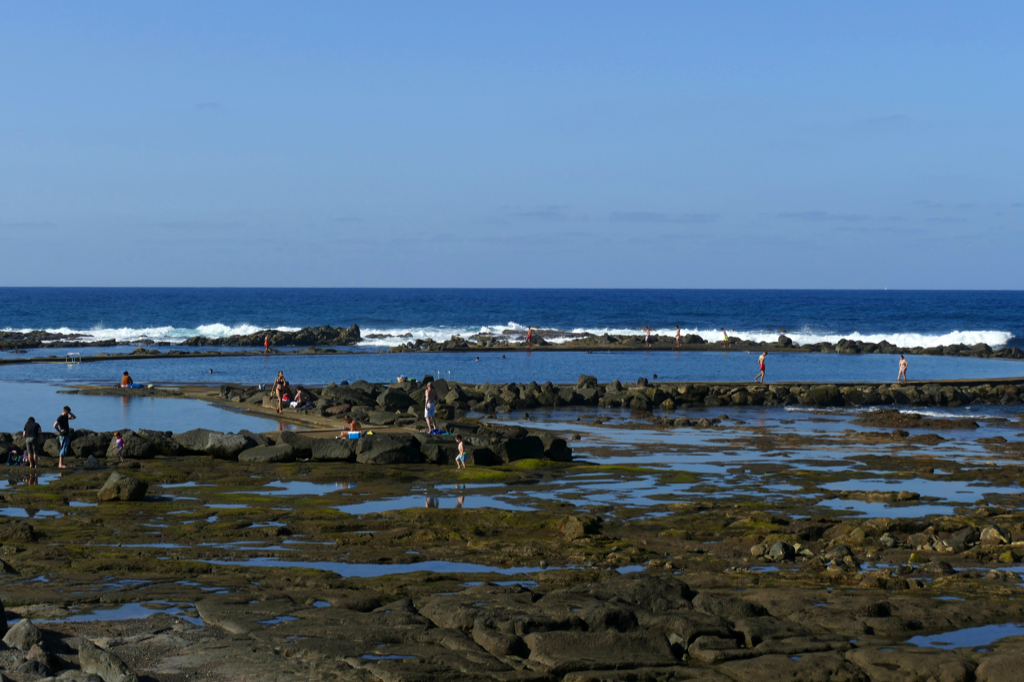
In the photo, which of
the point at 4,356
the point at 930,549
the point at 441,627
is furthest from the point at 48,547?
the point at 4,356

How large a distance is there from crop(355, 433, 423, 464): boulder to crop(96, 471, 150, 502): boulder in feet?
25.2

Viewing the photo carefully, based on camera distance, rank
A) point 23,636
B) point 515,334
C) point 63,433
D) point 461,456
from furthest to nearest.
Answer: point 515,334, point 461,456, point 63,433, point 23,636

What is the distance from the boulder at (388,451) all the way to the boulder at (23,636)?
56.2 feet

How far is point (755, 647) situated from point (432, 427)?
76.9ft

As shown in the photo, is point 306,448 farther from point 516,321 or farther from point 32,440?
point 516,321

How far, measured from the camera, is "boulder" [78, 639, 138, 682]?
10.3m

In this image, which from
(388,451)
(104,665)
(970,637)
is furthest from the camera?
(388,451)

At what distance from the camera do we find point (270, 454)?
2909cm

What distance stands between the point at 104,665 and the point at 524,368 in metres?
58.9

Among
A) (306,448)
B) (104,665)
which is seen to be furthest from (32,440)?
(104,665)

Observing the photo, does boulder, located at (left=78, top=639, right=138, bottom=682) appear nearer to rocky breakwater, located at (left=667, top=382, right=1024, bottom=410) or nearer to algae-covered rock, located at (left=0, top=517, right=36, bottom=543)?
algae-covered rock, located at (left=0, top=517, right=36, bottom=543)

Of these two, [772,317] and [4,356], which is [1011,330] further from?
[4,356]

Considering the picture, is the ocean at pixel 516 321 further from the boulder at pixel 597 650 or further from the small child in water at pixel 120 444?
the boulder at pixel 597 650

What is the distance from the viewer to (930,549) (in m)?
17.5
